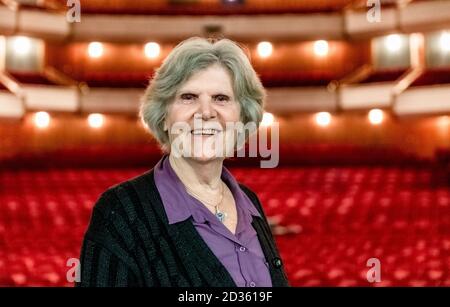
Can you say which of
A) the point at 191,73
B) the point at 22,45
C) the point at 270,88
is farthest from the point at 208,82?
the point at 22,45

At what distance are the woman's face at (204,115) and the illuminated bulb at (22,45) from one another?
6.35 meters

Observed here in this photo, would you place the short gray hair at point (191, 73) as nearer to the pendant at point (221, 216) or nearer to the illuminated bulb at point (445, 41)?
the pendant at point (221, 216)

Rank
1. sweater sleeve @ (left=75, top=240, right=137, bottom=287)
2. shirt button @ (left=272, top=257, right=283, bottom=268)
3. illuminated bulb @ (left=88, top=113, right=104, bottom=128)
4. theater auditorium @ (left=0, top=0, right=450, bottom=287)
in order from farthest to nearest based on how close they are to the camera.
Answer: illuminated bulb @ (left=88, top=113, right=104, bottom=128)
theater auditorium @ (left=0, top=0, right=450, bottom=287)
shirt button @ (left=272, top=257, right=283, bottom=268)
sweater sleeve @ (left=75, top=240, right=137, bottom=287)

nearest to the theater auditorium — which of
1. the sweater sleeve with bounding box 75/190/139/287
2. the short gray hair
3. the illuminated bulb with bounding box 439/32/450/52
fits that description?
the illuminated bulb with bounding box 439/32/450/52

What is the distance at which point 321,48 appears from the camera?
6707mm

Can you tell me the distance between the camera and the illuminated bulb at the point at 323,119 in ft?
21.1

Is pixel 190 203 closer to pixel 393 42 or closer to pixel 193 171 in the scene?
pixel 193 171

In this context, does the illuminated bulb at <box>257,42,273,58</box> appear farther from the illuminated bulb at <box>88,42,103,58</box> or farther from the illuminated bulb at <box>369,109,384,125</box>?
the illuminated bulb at <box>88,42,103,58</box>

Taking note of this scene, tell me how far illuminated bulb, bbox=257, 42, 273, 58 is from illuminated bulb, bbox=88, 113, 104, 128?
2.10 metres

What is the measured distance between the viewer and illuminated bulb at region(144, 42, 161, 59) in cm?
674

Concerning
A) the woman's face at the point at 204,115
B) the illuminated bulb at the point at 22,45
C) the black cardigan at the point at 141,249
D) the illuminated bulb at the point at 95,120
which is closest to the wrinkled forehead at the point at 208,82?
the woman's face at the point at 204,115

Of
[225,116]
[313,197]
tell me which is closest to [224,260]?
[225,116]

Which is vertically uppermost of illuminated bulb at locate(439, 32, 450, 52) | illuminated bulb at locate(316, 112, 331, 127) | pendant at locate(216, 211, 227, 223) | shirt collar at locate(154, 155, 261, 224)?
illuminated bulb at locate(439, 32, 450, 52)

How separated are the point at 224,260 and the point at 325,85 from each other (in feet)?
19.7
